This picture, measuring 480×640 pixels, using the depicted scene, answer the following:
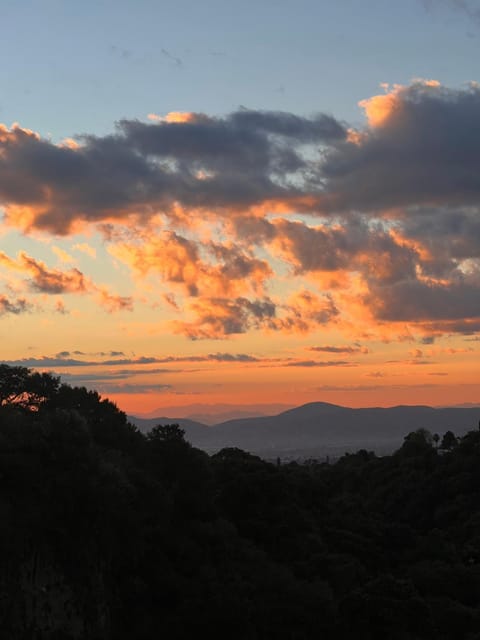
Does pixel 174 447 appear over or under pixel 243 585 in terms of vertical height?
over

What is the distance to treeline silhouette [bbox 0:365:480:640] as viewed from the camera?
49.2m

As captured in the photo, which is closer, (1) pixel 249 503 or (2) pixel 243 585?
(2) pixel 243 585

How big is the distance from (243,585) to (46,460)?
1447cm

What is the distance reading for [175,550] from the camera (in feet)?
197

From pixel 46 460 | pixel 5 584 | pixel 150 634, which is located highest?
pixel 46 460

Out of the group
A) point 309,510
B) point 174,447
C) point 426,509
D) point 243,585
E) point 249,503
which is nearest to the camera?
point 243,585

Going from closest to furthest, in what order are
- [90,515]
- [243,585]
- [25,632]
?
[25,632] < [90,515] < [243,585]

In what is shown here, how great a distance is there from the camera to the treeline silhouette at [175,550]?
1937 inches

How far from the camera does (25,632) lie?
45844 millimetres

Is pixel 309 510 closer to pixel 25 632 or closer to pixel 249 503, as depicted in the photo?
pixel 249 503

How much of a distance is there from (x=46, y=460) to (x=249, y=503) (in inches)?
1076

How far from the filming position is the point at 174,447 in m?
67.4

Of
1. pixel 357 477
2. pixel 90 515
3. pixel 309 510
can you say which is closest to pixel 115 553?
pixel 90 515

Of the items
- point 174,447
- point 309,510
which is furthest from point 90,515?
point 309,510
